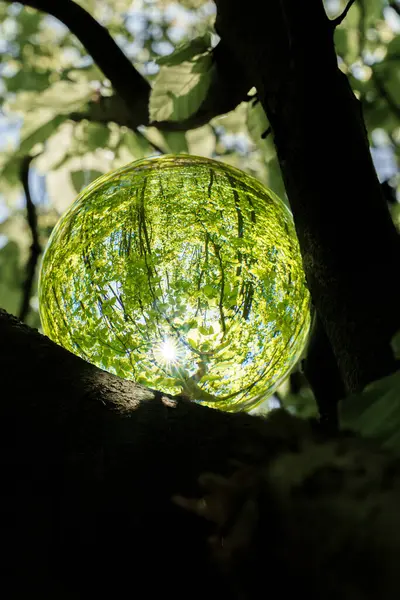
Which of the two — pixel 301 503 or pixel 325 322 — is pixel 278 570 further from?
pixel 325 322

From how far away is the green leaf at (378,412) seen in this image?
0.50 metres

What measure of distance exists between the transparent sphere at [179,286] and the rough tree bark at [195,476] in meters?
0.15

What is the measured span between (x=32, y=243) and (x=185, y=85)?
1.04 meters

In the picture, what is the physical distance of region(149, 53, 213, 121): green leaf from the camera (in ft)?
5.17

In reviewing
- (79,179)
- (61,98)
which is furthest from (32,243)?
(61,98)

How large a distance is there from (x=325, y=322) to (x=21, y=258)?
1771 mm

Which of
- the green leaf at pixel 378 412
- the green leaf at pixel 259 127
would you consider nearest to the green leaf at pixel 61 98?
the green leaf at pixel 259 127

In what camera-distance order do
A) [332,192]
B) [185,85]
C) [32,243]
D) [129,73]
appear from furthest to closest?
1. [32,243]
2. [129,73]
3. [185,85]
4. [332,192]

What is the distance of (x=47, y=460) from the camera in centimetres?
60

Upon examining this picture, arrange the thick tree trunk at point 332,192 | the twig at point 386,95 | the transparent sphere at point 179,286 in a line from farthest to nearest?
the twig at point 386,95 < the transparent sphere at point 179,286 < the thick tree trunk at point 332,192

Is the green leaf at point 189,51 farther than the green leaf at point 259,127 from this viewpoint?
No

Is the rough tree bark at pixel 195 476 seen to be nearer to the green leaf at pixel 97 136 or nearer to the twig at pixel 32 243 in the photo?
the green leaf at pixel 97 136

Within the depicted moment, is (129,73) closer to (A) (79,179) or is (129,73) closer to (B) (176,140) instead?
(B) (176,140)

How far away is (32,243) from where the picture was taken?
2.34 metres
